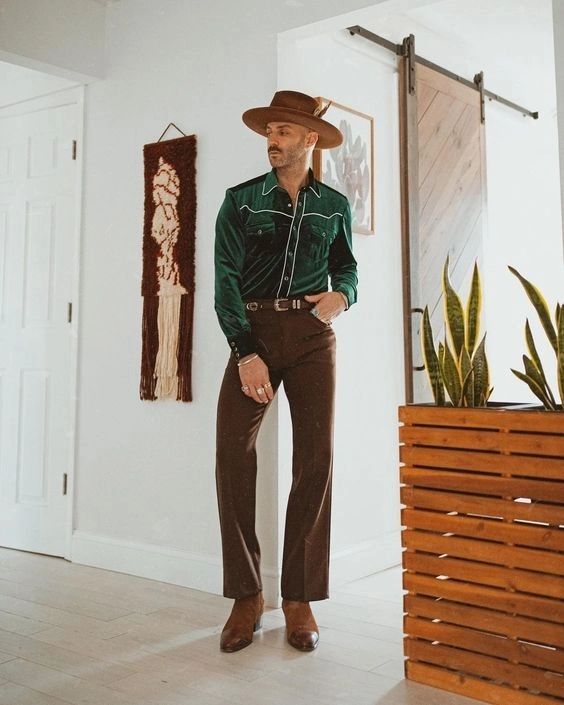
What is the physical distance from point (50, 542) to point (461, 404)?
7.88 ft

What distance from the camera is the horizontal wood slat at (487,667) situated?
1.92 metres

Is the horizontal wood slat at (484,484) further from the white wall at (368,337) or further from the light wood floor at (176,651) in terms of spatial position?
the white wall at (368,337)

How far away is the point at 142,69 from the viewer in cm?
353

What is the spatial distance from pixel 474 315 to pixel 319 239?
68 cm

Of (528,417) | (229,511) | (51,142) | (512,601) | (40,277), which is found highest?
(51,142)

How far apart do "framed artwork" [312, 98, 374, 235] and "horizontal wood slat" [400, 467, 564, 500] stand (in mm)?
1537

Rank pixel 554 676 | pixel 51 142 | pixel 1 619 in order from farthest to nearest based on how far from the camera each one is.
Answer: pixel 51 142, pixel 1 619, pixel 554 676

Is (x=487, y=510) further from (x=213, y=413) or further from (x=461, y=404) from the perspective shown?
(x=213, y=413)

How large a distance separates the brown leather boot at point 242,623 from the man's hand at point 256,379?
0.67m

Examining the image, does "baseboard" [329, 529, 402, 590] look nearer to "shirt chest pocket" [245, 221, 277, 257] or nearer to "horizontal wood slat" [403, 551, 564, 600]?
"horizontal wood slat" [403, 551, 564, 600]

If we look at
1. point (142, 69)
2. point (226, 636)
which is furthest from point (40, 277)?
point (226, 636)

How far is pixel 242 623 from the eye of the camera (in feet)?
8.07

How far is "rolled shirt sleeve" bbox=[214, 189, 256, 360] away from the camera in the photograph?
98.2 inches

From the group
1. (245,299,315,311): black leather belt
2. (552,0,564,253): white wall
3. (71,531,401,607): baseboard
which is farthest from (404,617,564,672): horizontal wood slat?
(552,0,564,253): white wall
